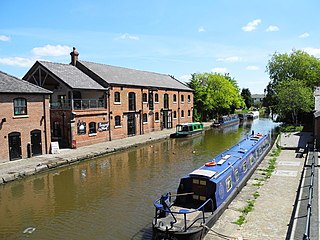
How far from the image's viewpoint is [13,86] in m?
17.9

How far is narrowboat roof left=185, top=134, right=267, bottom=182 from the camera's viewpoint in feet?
31.9

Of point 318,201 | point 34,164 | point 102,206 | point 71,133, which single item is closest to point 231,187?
point 318,201

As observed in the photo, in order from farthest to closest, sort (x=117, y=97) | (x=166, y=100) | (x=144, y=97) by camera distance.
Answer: (x=166, y=100) < (x=144, y=97) < (x=117, y=97)

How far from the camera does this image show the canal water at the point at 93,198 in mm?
9164

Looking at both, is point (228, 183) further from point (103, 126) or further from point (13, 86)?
point (103, 126)

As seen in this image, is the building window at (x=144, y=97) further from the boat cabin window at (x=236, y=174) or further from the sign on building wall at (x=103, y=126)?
the boat cabin window at (x=236, y=174)

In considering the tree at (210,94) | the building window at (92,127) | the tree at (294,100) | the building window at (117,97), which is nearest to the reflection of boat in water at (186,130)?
the building window at (117,97)

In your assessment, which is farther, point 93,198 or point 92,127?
point 92,127

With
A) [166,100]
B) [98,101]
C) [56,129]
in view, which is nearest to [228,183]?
[56,129]

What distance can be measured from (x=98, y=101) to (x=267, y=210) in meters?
18.3

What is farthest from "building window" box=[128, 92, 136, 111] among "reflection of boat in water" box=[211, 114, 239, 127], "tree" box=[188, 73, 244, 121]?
"tree" box=[188, 73, 244, 121]

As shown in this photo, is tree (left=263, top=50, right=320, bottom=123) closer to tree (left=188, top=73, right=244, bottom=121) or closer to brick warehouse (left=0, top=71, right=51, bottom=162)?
tree (left=188, top=73, right=244, bottom=121)

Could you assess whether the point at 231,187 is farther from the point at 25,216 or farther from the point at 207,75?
the point at 207,75

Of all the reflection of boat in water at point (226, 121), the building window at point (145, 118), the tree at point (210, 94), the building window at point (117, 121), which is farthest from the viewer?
the tree at point (210, 94)
